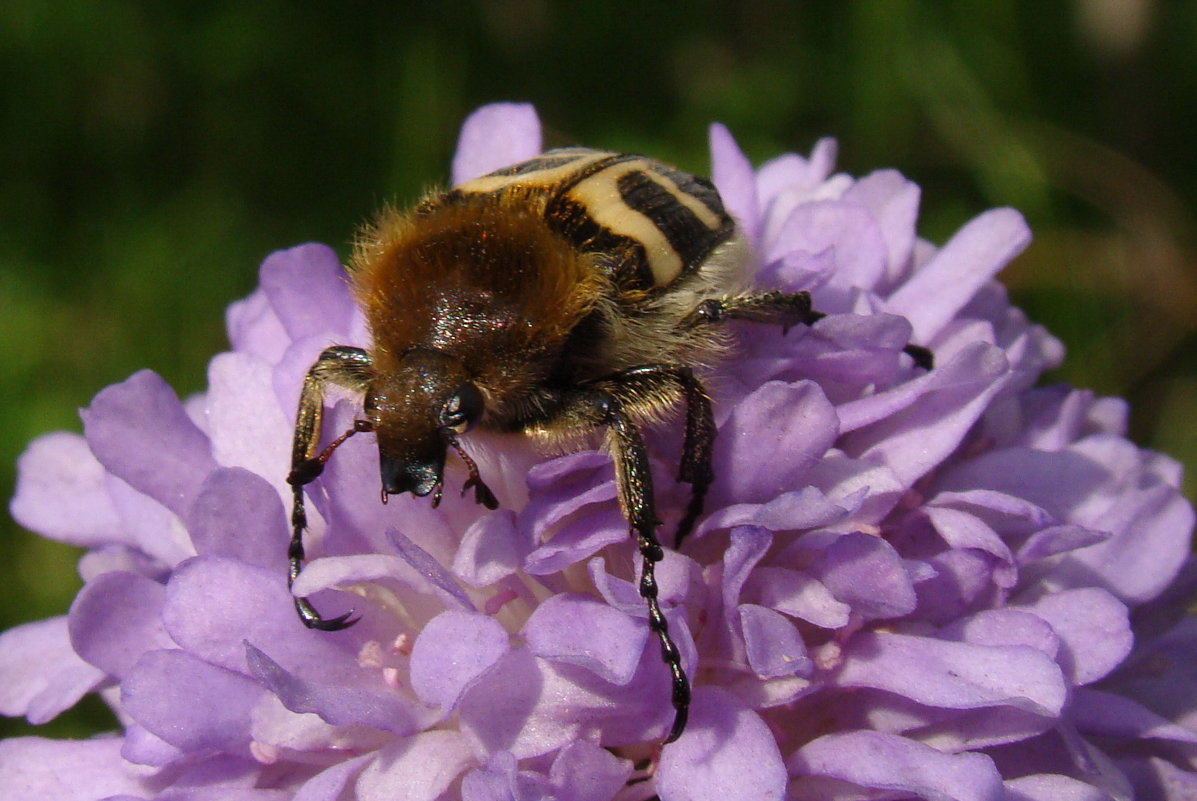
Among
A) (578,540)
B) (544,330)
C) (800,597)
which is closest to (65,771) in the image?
(578,540)

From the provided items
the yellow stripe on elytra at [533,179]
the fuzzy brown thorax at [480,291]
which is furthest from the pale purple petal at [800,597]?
the yellow stripe on elytra at [533,179]

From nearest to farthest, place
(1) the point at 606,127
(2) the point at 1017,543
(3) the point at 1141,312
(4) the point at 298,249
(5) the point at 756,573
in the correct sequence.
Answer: (5) the point at 756,573 < (2) the point at 1017,543 < (4) the point at 298,249 < (3) the point at 1141,312 < (1) the point at 606,127

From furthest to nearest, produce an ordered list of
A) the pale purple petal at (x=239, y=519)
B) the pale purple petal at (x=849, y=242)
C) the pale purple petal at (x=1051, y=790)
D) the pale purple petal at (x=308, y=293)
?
the pale purple petal at (x=849, y=242) < the pale purple petal at (x=308, y=293) < the pale purple petal at (x=239, y=519) < the pale purple petal at (x=1051, y=790)

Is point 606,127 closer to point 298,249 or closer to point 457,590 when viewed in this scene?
point 298,249

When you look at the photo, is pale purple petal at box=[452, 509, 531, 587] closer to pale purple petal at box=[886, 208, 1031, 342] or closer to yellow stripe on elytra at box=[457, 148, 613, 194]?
yellow stripe on elytra at box=[457, 148, 613, 194]

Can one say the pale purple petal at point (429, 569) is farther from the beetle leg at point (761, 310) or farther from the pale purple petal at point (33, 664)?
the pale purple petal at point (33, 664)

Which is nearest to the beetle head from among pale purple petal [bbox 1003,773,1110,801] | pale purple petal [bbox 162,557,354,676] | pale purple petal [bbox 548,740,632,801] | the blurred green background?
pale purple petal [bbox 162,557,354,676]

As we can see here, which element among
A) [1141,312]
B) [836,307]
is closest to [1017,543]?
[836,307]
